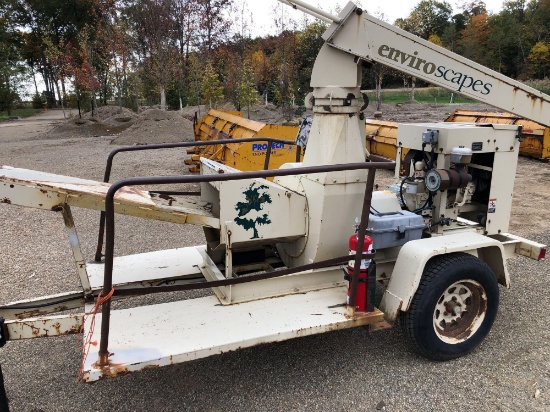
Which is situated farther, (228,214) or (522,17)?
(522,17)

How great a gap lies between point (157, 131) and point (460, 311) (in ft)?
52.9

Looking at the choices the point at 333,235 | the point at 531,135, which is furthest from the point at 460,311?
the point at 531,135

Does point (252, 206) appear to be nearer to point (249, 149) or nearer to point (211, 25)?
point (249, 149)

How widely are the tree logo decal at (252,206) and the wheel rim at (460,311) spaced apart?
5.10ft

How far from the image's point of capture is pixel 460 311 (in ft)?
12.1

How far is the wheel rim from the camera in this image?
142 inches

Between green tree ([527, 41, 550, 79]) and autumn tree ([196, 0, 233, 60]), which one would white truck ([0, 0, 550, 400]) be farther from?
green tree ([527, 41, 550, 79])

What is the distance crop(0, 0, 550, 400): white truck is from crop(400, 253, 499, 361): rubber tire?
0.4 inches

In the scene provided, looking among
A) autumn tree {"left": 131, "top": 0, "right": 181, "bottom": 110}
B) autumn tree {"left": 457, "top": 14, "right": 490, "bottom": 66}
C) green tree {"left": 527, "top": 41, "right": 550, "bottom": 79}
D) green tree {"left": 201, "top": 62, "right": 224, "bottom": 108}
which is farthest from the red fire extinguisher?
green tree {"left": 527, "top": 41, "right": 550, "bottom": 79}

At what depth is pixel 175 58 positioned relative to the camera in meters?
24.4

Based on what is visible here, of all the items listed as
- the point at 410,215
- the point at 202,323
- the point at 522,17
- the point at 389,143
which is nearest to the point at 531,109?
the point at 410,215

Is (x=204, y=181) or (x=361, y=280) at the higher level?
(x=204, y=181)

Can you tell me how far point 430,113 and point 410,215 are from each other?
73.1 feet

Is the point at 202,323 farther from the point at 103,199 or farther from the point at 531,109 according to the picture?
the point at 531,109
